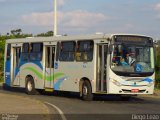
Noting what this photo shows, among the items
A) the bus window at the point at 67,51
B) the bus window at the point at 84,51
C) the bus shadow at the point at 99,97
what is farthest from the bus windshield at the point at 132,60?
the bus window at the point at 67,51

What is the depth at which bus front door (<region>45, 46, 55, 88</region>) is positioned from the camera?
28328 mm

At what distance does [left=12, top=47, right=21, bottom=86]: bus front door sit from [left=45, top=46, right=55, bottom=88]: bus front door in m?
3.37

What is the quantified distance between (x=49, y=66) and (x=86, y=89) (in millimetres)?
4137

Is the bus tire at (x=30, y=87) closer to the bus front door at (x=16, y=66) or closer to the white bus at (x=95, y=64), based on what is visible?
the white bus at (x=95, y=64)

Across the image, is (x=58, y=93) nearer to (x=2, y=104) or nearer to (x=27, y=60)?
(x=27, y=60)

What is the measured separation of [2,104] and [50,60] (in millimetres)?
7540

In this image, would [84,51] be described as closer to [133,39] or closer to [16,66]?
[133,39]

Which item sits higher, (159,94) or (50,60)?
(50,60)

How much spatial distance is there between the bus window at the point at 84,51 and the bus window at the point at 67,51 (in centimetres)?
48

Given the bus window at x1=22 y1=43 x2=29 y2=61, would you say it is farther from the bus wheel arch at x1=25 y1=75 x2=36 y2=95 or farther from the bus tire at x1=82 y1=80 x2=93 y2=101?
the bus tire at x1=82 y1=80 x2=93 y2=101

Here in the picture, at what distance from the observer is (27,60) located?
3088 cm

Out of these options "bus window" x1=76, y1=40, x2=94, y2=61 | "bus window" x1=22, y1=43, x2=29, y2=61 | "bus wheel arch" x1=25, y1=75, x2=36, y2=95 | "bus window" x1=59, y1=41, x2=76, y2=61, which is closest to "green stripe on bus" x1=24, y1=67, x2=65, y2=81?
"bus wheel arch" x1=25, y1=75, x2=36, y2=95

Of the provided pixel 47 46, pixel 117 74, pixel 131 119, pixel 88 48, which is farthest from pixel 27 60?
pixel 131 119

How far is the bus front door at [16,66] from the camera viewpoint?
31.8m
